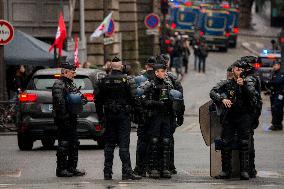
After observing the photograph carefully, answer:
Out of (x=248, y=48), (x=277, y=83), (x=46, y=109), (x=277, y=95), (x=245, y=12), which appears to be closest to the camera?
(x=46, y=109)

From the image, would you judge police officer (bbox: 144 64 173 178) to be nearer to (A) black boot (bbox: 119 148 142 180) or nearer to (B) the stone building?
(A) black boot (bbox: 119 148 142 180)

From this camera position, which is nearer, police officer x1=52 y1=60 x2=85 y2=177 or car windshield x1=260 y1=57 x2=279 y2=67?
police officer x1=52 y1=60 x2=85 y2=177

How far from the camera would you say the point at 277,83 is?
30453 mm

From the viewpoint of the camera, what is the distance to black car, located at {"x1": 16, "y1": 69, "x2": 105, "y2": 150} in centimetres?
2286

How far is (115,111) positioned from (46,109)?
6.50m

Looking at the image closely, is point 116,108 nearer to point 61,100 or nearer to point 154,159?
point 154,159

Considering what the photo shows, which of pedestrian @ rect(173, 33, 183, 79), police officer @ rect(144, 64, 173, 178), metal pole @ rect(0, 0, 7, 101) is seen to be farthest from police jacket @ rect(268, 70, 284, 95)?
pedestrian @ rect(173, 33, 183, 79)

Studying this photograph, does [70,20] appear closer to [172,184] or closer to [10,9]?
[10,9]

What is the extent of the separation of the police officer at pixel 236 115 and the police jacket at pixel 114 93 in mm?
1192

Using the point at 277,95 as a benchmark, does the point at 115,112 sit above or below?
above

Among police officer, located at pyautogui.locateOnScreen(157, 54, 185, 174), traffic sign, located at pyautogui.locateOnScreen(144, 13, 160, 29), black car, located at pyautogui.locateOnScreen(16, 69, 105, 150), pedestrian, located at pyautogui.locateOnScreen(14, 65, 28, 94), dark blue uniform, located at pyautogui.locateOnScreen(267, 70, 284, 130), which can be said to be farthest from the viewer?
traffic sign, located at pyautogui.locateOnScreen(144, 13, 160, 29)

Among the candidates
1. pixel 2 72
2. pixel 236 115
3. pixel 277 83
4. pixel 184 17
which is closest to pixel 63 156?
pixel 236 115

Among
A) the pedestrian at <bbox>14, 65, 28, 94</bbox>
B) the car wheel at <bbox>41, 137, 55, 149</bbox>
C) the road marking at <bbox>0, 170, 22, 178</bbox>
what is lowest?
the car wheel at <bbox>41, 137, 55, 149</bbox>

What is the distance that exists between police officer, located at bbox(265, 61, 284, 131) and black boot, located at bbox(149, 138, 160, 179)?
44.4ft
